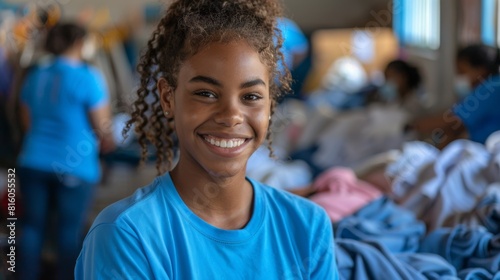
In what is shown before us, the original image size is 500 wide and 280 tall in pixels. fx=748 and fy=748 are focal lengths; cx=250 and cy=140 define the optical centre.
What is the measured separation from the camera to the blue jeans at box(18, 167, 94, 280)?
3.13 meters

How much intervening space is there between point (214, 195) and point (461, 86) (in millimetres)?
2822

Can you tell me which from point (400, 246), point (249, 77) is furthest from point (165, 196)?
point (400, 246)

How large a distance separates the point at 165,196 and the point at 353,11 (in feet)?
19.7

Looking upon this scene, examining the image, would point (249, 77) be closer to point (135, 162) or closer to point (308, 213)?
point (308, 213)

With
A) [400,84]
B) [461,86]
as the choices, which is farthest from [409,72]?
[461,86]

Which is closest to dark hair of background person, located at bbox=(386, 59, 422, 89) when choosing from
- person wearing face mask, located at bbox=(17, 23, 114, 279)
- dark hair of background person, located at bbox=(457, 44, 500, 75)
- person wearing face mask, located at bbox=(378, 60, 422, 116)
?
person wearing face mask, located at bbox=(378, 60, 422, 116)

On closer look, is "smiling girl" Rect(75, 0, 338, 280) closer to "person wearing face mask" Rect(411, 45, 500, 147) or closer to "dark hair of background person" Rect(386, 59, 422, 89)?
"person wearing face mask" Rect(411, 45, 500, 147)

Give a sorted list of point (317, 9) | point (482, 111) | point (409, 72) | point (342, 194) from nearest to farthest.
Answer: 1. point (342, 194)
2. point (482, 111)
3. point (409, 72)
4. point (317, 9)

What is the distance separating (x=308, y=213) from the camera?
1.27 metres

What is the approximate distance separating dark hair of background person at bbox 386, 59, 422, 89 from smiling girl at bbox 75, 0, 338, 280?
123 inches

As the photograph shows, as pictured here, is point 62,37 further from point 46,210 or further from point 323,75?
point 323,75

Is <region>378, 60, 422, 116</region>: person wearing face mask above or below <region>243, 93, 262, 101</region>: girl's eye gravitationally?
below

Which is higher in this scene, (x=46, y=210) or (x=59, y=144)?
(x=59, y=144)

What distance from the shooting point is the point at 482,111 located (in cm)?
281
